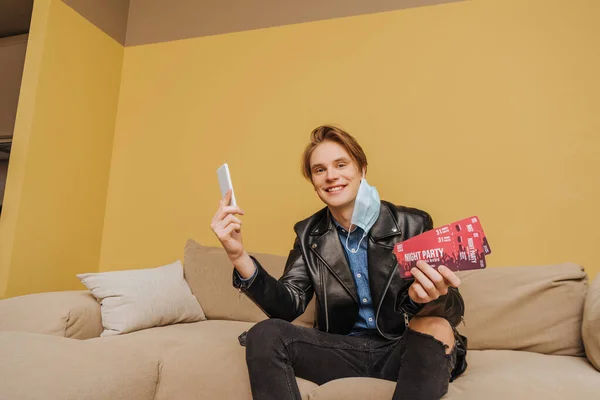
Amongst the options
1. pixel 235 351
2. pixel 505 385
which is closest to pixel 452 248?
pixel 505 385

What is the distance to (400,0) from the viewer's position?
2568 millimetres

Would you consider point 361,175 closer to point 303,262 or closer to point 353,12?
point 303,262

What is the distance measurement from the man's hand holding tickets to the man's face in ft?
1.62

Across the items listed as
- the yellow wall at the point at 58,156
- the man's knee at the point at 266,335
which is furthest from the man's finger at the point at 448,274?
the yellow wall at the point at 58,156

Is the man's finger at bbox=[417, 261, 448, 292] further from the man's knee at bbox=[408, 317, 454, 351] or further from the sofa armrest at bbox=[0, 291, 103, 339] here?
the sofa armrest at bbox=[0, 291, 103, 339]

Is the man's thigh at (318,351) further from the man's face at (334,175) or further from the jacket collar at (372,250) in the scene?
the man's face at (334,175)

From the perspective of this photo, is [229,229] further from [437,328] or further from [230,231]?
[437,328]

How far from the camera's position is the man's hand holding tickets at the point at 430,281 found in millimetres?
1056

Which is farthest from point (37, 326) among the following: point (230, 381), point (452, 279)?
point (452, 279)

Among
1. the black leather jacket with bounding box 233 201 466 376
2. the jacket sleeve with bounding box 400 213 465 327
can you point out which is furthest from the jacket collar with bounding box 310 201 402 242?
the jacket sleeve with bounding box 400 213 465 327

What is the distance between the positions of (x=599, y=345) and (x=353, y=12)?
209 cm

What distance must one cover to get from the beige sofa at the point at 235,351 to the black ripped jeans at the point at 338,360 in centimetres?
7

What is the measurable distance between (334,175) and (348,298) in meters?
0.41

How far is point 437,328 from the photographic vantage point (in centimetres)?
115
